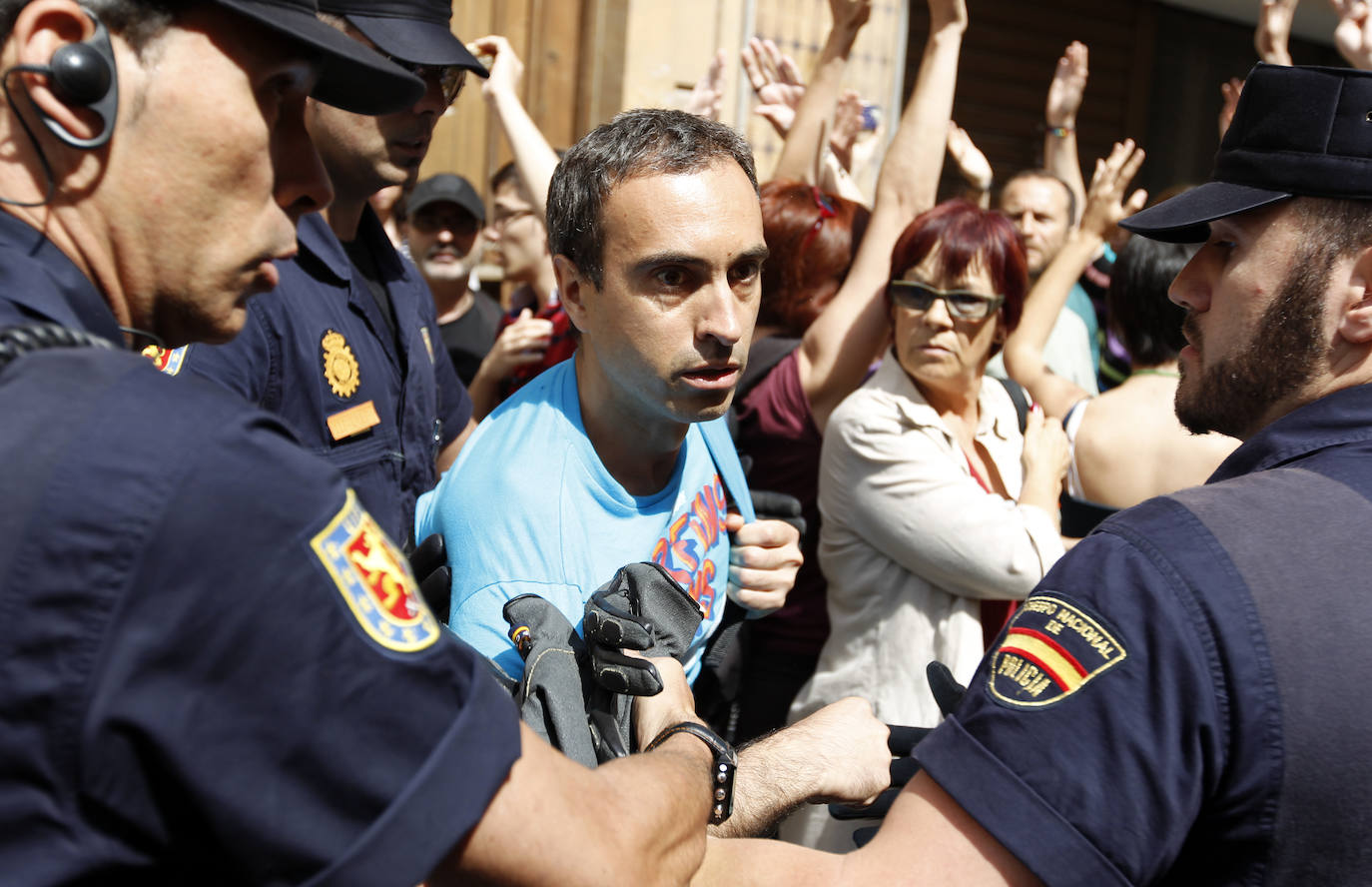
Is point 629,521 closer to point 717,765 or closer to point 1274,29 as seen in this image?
point 717,765

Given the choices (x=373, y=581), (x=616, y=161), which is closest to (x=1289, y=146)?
(x=616, y=161)

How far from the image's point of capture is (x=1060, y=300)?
3.85 m

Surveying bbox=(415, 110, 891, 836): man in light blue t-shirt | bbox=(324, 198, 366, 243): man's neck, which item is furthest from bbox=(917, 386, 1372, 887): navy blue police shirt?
bbox=(324, 198, 366, 243): man's neck

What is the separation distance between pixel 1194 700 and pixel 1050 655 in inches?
6.9

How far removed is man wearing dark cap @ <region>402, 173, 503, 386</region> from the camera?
5141 millimetres

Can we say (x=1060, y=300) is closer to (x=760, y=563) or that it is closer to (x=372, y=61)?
(x=760, y=563)

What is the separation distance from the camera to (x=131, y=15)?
1134mm

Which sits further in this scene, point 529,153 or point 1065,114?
point 1065,114

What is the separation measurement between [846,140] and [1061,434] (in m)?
2.32

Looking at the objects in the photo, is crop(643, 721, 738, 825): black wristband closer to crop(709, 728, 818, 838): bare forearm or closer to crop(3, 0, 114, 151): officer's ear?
crop(709, 728, 818, 838): bare forearm

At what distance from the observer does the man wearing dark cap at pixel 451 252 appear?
5.14 m

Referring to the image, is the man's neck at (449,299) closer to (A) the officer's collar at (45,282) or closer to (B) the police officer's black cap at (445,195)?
(B) the police officer's black cap at (445,195)

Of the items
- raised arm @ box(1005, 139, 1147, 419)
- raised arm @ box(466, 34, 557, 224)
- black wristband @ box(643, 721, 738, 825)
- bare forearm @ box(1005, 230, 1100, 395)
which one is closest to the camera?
black wristband @ box(643, 721, 738, 825)

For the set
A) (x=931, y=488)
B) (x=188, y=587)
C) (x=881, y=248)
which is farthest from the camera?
(x=881, y=248)
